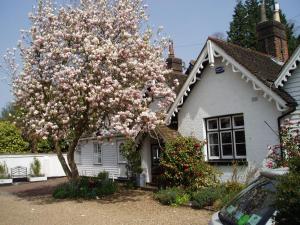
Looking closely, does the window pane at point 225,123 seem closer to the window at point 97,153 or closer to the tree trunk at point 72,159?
the tree trunk at point 72,159

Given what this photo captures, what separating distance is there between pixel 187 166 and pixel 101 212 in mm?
3877

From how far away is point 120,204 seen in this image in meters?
14.5

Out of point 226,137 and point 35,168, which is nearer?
point 226,137

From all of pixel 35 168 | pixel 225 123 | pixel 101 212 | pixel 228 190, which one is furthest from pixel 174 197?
pixel 35 168

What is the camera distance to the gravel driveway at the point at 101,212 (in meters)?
11.3

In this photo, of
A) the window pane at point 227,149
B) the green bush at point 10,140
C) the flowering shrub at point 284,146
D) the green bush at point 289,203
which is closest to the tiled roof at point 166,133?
the window pane at point 227,149

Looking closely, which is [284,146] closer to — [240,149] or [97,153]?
[240,149]

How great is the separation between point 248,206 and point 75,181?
46.4 ft

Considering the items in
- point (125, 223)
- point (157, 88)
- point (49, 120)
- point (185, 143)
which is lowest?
point (125, 223)

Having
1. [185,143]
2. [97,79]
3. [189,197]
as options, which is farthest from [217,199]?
[97,79]

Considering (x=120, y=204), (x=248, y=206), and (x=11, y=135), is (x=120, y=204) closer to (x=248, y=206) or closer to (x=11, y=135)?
(x=248, y=206)

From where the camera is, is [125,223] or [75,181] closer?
[125,223]

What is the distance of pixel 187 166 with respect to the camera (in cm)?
1475

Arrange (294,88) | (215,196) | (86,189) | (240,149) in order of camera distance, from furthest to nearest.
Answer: (86,189), (240,149), (294,88), (215,196)
